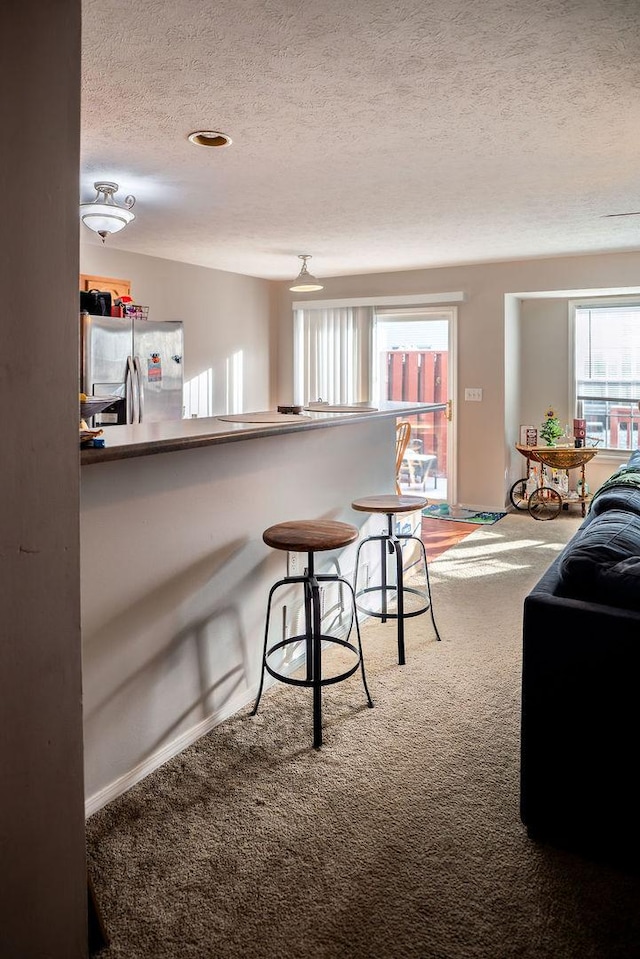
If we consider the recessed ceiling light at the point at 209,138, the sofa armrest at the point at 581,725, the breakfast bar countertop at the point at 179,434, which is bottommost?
the sofa armrest at the point at 581,725

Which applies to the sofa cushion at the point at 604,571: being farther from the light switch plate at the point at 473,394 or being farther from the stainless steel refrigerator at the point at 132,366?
the light switch plate at the point at 473,394

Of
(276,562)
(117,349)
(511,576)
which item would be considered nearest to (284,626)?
(276,562)

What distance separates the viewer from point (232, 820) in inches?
80.4

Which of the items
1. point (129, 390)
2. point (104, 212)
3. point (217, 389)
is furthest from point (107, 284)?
point (104, 212)

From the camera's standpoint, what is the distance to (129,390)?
17.0ft

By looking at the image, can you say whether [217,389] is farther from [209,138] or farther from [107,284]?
[209,138]

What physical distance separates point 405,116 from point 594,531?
1862mm

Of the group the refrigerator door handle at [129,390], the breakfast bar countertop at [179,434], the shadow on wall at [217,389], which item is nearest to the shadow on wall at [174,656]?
the breakfast bar countertop at [179,434]

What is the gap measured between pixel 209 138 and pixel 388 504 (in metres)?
1.87

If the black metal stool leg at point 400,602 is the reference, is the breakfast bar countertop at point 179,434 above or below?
above

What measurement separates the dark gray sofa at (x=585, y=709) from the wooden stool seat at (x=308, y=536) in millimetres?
770

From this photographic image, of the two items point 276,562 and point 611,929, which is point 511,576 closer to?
point 276,562

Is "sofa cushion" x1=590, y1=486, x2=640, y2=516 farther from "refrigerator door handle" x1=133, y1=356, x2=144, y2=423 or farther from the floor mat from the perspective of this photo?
"refrigerator door handle" x1=133, y1=356, x2=144, y2=423

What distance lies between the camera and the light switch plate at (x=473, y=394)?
22.5 ft
